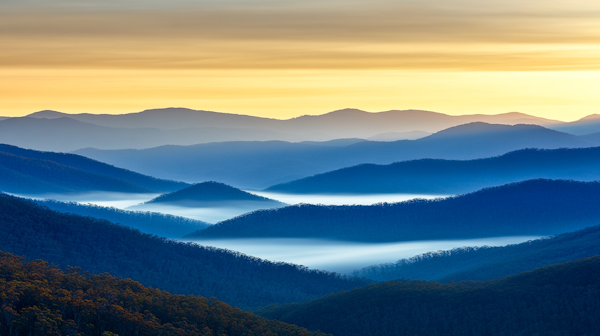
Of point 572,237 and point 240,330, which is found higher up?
point 572,237

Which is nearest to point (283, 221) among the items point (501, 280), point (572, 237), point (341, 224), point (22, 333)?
point (341, 224)

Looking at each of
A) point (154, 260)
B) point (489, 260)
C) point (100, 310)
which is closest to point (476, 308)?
point (100, 310)

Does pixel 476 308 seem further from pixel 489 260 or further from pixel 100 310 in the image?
pixel 489 260

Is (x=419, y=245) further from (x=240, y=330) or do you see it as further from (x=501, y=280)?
(x=240, y=330)

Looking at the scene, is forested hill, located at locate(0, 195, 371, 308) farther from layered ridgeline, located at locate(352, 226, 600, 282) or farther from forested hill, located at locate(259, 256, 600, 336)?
forested hill, located at locate(259, 256, 600, 336)

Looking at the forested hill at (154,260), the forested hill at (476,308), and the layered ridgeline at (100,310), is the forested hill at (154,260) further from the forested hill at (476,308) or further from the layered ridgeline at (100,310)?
the layered ridgeline at (100,310)
